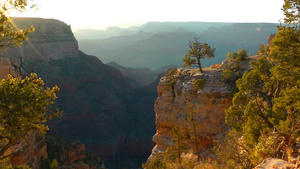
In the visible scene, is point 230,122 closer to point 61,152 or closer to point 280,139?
point 280,139

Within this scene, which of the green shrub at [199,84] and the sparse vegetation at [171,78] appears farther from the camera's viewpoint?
the sparse vegetation at [171,78]

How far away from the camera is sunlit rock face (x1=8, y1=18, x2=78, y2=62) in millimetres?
90625

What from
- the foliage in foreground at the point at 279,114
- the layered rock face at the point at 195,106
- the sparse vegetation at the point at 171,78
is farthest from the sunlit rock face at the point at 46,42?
the foliage in foreground at the point at 279,114

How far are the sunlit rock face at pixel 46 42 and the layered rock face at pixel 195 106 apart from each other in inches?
3067

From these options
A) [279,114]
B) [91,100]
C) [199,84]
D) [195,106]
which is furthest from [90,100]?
[279,114]

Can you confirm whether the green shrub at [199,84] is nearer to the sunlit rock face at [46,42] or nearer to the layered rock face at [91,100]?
the layered rock face at [91,100]

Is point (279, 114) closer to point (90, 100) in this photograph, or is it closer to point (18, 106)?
point (18, 106)

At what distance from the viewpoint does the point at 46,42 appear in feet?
322

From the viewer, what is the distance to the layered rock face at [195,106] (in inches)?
1093

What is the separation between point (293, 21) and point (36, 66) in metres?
97.0

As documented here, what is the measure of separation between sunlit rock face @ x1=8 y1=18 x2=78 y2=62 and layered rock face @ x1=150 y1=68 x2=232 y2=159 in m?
77.9

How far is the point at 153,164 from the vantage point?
20406mm

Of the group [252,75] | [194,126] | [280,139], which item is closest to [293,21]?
[252,75]

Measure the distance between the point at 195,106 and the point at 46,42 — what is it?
90.5m
